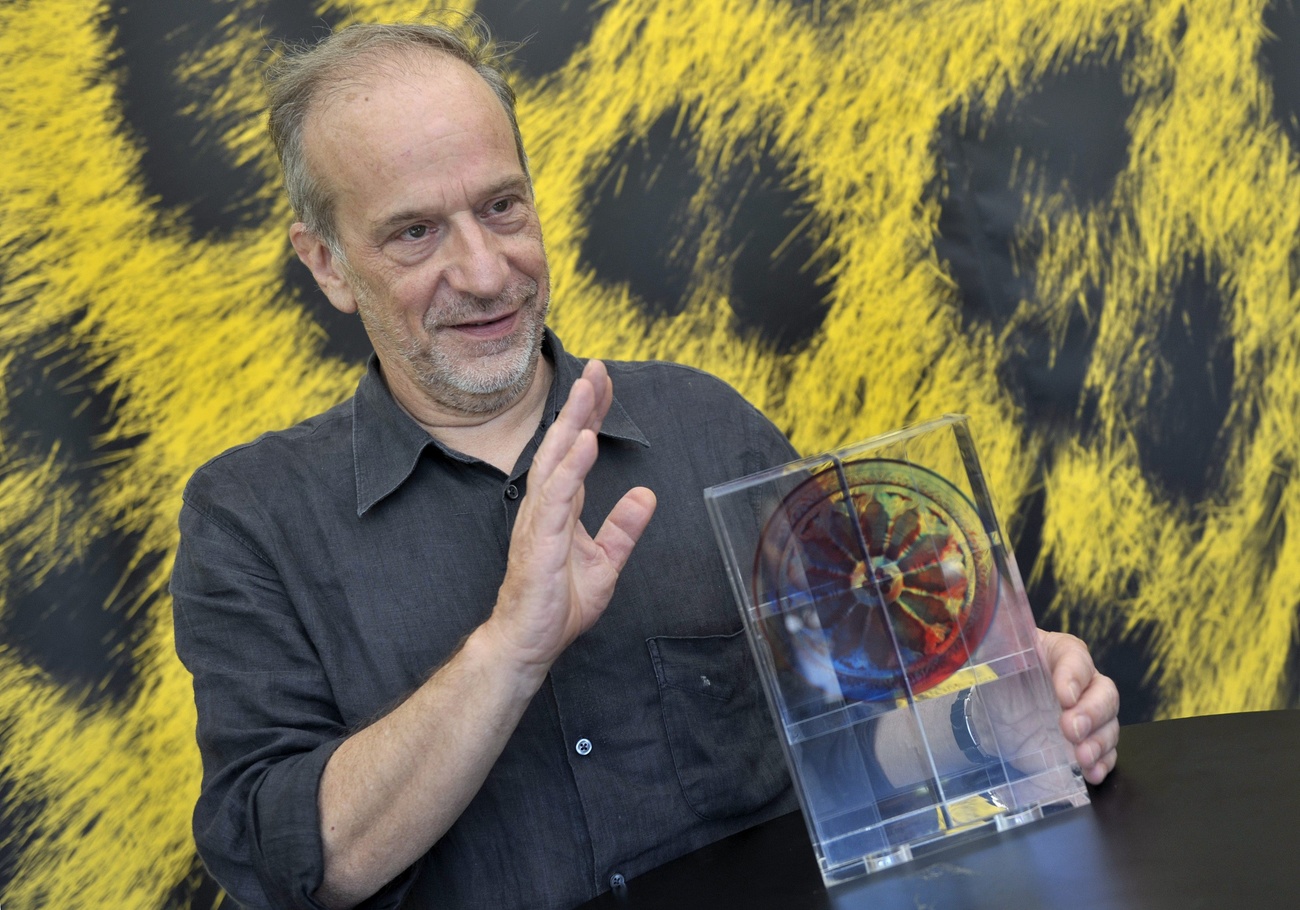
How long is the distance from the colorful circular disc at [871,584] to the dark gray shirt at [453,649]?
0.43 meters

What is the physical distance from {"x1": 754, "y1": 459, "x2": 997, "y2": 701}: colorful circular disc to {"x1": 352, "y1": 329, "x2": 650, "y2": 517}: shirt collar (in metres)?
0.53

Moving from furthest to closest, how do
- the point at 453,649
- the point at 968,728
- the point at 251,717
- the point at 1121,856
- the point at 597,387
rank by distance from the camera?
the point at 453,649 → the point at 251,717 → the point at 597,387 → the point at 968,728 → the point at 1121,856

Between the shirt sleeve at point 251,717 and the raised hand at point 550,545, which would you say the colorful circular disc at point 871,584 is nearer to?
the raised hand at point 550,545

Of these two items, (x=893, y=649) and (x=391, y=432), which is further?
(x=391, y=432)

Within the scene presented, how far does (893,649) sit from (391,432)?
2.34ft

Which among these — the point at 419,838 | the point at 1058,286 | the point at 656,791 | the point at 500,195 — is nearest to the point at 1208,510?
the point at 1058,286

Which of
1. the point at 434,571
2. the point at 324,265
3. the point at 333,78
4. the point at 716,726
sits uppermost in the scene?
the point at 333,78

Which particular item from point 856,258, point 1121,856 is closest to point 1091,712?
point 1121,856

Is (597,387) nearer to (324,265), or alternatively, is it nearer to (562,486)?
(562,486)

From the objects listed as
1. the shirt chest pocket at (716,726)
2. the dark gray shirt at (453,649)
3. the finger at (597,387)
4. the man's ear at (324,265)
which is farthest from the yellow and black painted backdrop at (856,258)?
the finger at (597,387)

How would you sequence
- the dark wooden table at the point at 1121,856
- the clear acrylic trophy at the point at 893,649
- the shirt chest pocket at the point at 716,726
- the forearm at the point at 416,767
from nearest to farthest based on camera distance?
the dark wooden table at the point at 1121,856 < the clear acrylic trophy at the point at 893,649 < the forearm at the point at 416,767 < the shirt chest pocket at the point at 716,726

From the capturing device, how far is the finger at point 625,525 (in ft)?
3.64

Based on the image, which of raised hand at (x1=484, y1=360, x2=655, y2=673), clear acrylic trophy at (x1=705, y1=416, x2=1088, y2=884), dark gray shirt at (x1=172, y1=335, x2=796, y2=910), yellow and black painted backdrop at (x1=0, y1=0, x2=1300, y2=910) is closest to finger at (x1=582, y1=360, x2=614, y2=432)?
raised hand at (x1=484, y1=360, x2=655, y2=673)

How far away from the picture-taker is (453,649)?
133 centimetres
